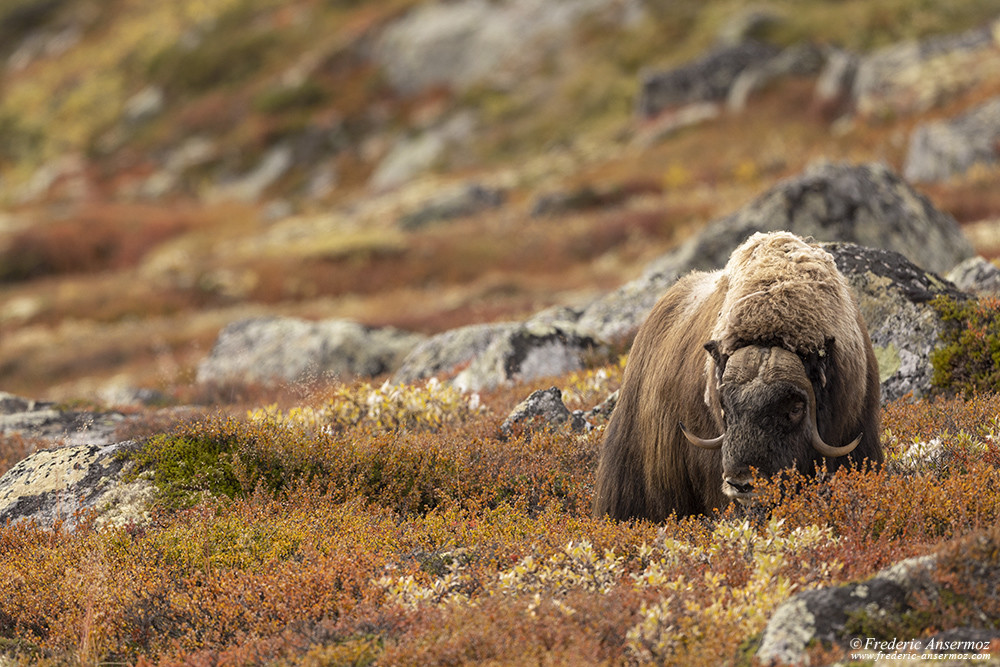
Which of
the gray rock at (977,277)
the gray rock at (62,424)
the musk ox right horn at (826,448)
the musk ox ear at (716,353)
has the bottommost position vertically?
the gray rock at (62,424)

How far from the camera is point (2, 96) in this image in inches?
3155

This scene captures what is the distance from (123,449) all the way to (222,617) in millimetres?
2788

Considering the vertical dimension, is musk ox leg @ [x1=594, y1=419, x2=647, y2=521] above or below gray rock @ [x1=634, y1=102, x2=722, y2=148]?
above

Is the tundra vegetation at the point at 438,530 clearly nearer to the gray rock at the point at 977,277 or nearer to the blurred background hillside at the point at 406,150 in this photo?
the blurred background hillside at the point at 406,150

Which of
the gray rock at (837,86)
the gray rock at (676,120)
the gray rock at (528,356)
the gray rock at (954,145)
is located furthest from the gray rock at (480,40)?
the gray rock at (528,356)

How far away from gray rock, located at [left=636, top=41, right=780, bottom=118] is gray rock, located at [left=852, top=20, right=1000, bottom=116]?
7416 mm

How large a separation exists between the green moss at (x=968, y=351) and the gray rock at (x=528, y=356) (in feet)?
15.3

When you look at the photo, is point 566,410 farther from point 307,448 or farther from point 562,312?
point 562,312

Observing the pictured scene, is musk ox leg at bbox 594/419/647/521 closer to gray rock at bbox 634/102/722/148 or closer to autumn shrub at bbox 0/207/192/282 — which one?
autumn shrub at bbox 0/207/192/282

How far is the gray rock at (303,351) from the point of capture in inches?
680

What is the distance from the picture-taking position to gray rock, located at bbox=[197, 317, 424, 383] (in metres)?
17.3

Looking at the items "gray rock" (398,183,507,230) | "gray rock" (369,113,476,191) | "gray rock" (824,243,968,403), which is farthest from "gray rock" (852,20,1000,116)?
"gray rock" (824,243,968,403)

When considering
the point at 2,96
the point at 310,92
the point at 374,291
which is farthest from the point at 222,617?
the point at 2,96

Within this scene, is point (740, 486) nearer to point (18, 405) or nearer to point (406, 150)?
point (18, 405)
